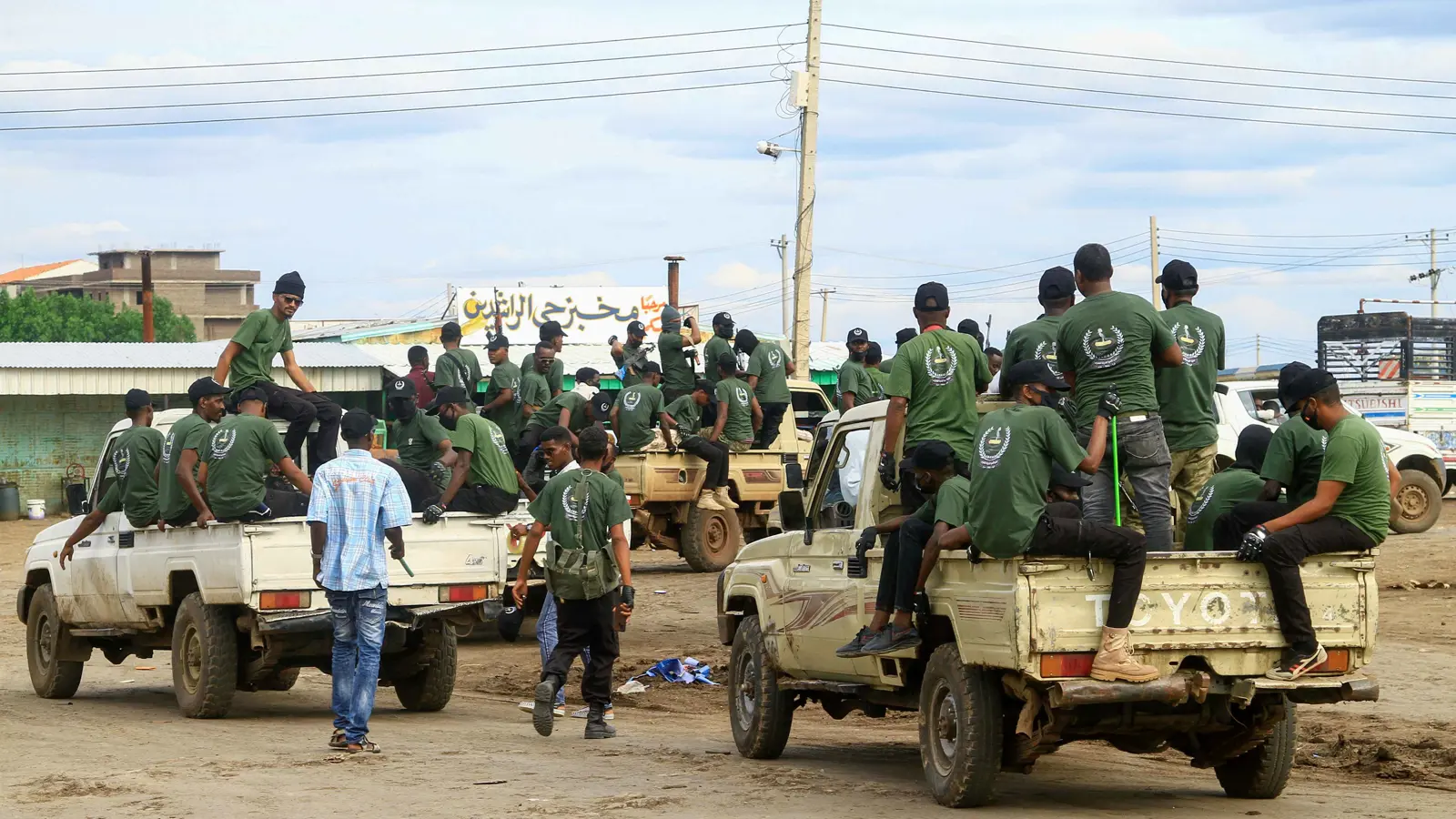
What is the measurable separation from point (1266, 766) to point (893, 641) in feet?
6.12

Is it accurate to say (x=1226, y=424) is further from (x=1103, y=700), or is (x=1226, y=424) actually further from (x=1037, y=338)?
(x=1103, y=700)

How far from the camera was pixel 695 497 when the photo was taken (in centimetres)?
1959

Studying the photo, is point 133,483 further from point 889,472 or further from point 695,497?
point 695,497

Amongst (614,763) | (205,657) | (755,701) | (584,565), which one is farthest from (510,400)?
(614,763)

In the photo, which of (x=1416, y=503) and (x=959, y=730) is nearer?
(x=959, y=730)

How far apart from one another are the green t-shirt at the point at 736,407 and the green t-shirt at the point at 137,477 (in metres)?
7.86

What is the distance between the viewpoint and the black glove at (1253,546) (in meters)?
7.60

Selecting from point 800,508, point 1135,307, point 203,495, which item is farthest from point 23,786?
point 1135,307

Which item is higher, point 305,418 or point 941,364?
point 941,364

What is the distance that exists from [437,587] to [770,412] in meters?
9.03

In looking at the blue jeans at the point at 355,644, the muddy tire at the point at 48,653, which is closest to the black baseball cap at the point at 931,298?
the blue jeans at the point at 355,644

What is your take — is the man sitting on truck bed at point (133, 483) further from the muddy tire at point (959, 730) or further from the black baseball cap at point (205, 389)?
the muddy tire at point (959, 730)

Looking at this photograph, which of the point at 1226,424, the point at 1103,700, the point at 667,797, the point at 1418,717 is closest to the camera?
the point at 1103,700

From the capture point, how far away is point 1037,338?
368 inches
